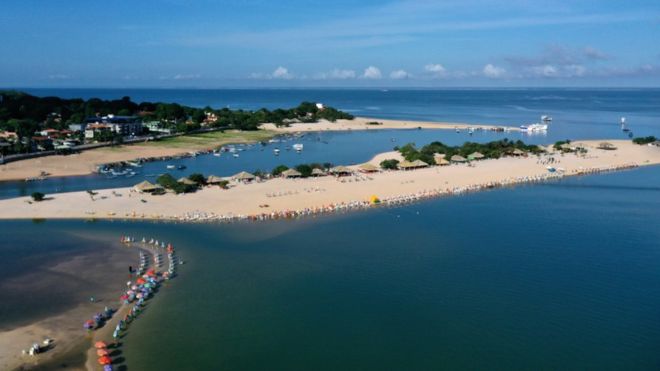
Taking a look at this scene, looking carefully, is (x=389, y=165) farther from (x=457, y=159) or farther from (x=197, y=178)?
(x=197, y=178)

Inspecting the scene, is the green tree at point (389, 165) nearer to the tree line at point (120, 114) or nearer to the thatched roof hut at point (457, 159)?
the thatched roof hut at point (457, 159)

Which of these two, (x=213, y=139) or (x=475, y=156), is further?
(x=213, y=139)

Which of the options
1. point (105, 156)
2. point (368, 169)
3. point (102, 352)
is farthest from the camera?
point (105, 156)

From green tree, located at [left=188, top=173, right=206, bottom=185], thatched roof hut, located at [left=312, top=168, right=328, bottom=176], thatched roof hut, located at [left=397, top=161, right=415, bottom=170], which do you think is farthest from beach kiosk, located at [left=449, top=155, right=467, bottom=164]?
green tree, located at [left=188, top=173, right=206, bottom=185]

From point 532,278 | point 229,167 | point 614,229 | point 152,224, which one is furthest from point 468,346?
point 229,167

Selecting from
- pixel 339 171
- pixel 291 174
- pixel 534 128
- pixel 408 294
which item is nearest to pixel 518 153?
pixel 339 171

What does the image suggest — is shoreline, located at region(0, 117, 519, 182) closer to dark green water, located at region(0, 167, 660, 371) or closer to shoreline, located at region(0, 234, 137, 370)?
dark green water, located at region(0, 167, 660, 371)

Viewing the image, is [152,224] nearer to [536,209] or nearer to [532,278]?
[532,278]
